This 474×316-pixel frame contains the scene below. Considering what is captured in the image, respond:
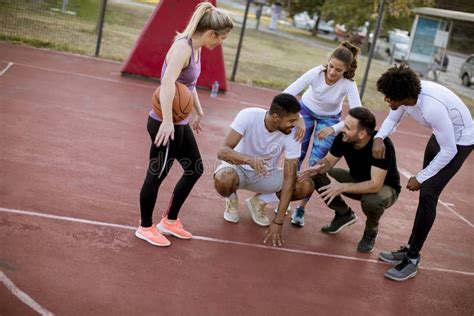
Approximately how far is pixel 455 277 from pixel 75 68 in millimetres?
8668

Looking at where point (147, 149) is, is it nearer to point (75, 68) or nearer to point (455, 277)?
point (455, 277)

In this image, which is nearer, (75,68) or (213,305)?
(213,305)

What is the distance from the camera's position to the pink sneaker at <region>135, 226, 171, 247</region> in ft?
17.1

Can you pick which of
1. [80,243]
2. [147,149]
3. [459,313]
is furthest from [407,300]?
[147,149]

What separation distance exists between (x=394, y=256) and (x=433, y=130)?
1340 mm

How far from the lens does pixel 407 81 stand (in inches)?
202

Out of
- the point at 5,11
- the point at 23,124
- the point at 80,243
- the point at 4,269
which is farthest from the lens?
the point at 5,11

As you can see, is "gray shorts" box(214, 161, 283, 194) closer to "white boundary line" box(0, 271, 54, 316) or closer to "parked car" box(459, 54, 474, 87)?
→ "white boundary line" box(0, 271, 54, 316)

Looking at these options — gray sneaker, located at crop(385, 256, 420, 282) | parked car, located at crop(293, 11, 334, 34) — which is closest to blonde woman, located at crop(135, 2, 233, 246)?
gray sneaker, located at crop(385, 256, 420, 282)

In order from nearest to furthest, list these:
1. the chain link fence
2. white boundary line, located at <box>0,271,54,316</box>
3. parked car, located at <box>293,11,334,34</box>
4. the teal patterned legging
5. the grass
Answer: white boundary line, located at <box>0,271,54,316</box> < the teal patterned legging < the chain link fence < the grass < parked car, located at <box>293,11,334,34</box>

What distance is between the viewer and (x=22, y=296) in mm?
3998

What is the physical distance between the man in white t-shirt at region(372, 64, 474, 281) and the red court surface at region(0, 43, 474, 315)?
19.5 inches

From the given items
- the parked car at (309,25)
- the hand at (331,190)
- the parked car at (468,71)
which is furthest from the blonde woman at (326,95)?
the parked car at (309,25)

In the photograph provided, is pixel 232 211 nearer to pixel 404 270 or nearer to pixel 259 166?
pixel 259 166
